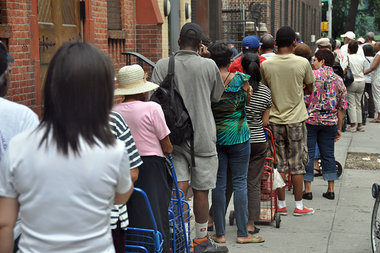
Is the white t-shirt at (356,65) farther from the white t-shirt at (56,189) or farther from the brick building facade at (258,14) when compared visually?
the white t-shirt at (56,189)

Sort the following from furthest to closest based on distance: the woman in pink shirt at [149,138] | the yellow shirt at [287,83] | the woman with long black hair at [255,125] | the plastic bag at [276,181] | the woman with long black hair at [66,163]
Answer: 1. the yellow shirt at [287,83]
2. the plastic bag at [276,181]
3. the woman with long black hair at [255,125]
4. the woman in pink shirt at [149,138]
5. the woman with long black hair at [66,163]

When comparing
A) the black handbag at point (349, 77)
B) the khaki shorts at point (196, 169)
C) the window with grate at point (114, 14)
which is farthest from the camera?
the black handbag at point (349, 77)

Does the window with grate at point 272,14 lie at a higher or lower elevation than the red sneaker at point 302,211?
higher

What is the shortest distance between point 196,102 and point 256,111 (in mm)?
1211

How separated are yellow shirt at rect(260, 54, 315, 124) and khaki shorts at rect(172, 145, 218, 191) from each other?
5.76 feet

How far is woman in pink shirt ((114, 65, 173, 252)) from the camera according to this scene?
4316mm

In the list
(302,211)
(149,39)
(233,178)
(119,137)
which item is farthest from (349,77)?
(119,137)

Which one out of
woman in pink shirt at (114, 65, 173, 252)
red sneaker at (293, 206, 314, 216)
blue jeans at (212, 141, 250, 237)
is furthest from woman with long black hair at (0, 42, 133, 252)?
red sneaker at (293, 206, 314, 216)

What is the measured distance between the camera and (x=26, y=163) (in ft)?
7.59

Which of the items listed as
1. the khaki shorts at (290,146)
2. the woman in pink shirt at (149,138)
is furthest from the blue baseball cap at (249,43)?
the woman in pink shirt at (149,138)

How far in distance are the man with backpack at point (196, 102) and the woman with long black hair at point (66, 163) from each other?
2.85 meters

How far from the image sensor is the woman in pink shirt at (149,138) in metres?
4.32

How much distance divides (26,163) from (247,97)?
3.72 m

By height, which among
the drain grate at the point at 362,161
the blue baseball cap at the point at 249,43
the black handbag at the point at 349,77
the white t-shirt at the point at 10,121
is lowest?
the drain grate at the point at 362,161
